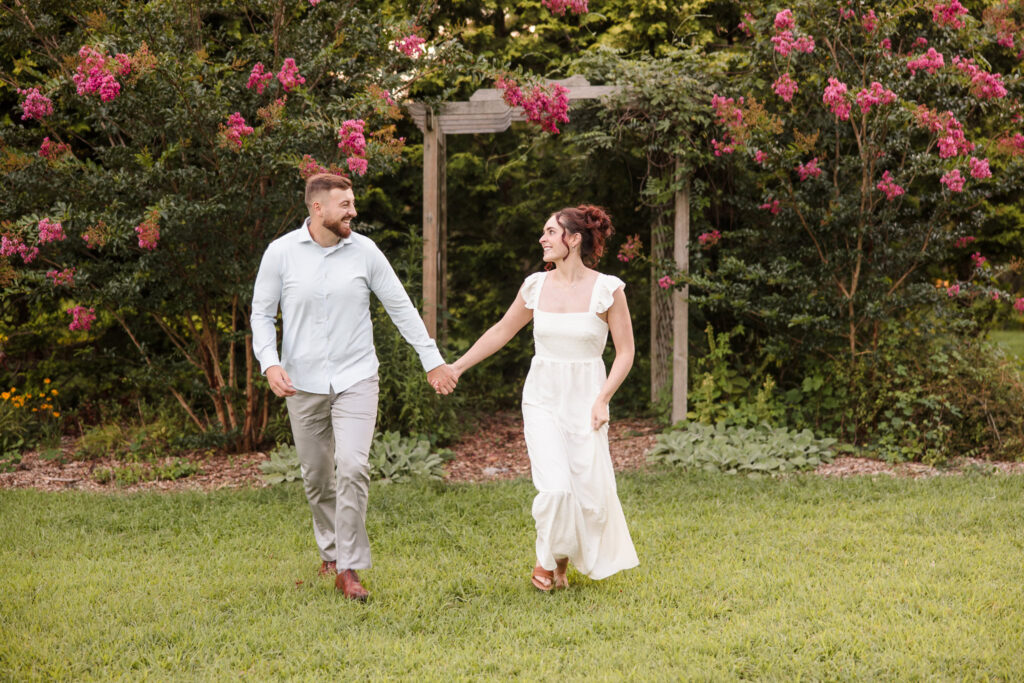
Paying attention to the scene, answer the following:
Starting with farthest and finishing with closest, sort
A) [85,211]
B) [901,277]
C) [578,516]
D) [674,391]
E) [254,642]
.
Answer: [674,391] → [901,277] → [85,211] → [578,516] → [254,642]

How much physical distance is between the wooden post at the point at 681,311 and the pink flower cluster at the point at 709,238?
13 centimetres

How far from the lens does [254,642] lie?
12.4 feet

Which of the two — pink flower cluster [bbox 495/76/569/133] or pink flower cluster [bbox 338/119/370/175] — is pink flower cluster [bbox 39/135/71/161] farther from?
pink flower cluster [bbox 495/76/569/133]

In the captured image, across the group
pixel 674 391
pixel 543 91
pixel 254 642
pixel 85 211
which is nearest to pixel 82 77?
pixel 85 211

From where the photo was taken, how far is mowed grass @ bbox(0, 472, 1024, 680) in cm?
357

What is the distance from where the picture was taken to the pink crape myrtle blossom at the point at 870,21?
23.7 ft

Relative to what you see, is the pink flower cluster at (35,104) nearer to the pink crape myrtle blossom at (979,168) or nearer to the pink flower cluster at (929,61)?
the pink flower cluster at (929,61)

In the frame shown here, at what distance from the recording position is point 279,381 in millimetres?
4113

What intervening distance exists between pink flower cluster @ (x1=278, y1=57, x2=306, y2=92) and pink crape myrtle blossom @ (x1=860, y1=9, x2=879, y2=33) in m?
4.40

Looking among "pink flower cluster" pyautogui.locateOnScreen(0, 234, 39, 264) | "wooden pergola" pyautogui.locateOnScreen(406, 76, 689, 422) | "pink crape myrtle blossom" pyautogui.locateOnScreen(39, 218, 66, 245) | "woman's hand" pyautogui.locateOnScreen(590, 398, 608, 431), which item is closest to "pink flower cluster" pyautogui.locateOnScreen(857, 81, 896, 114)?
"wooden pergola" pyautogui.locateOnScreen(406, 76, 689, 422)

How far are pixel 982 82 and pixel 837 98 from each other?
3.72 feet

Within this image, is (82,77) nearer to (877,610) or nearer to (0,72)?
(0,72)

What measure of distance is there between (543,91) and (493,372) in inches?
170

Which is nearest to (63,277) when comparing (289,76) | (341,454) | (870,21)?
(289,76)
